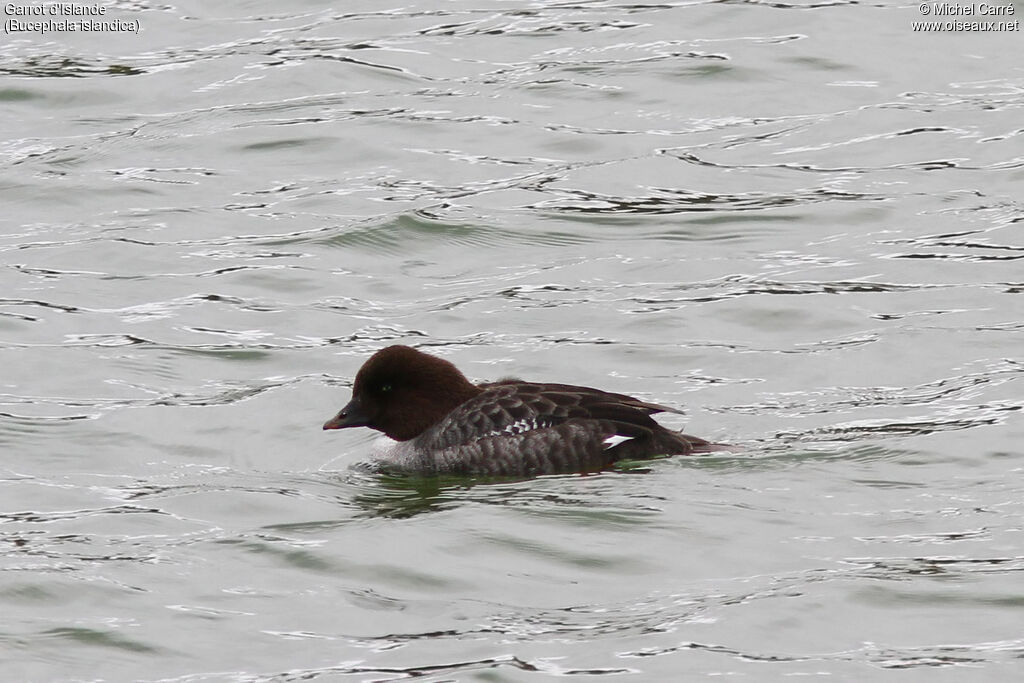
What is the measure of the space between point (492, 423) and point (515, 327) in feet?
7.78

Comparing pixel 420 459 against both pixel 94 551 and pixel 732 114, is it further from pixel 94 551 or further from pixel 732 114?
pixel 732 114

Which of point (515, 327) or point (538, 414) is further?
point (515, 327)

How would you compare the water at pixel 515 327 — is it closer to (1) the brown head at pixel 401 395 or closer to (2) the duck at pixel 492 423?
(2) the duck at pixel 492 423

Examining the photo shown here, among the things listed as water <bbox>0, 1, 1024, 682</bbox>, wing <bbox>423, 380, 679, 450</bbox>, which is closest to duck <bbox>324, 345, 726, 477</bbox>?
wing <bbox>423, 380, 679, 450</bbox>

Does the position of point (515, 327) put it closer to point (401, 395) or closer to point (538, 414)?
point (401, 395)

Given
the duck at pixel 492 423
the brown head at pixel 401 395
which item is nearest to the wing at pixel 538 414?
the duck at pixel 492 423

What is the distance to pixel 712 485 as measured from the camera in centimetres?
965

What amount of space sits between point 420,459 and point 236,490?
3.32 feet

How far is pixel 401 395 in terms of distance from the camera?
405 inches

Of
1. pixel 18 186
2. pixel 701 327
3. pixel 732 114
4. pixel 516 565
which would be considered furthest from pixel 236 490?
pixel 732 114

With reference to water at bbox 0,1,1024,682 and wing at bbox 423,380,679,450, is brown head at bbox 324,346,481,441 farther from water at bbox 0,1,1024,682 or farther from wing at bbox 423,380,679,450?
water at bbox 0,1,1024,682

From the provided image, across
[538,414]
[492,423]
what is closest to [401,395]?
[492,423]

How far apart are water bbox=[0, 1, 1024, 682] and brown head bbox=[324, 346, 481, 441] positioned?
0.31 m

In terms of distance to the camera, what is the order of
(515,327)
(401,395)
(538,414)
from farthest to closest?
1. (515,327)
2. (401,395)
3. (538,414)
